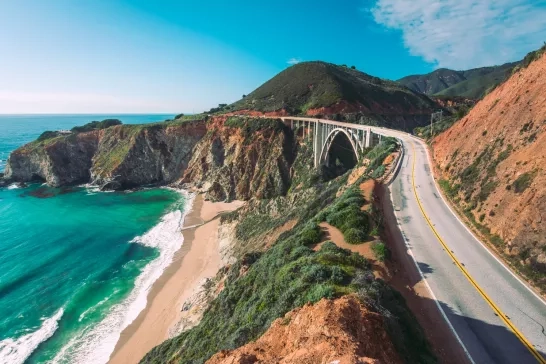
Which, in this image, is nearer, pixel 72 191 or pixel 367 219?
pixel 367 219

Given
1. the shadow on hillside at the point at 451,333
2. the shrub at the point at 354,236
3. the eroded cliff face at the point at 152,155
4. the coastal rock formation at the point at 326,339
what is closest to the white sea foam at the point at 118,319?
the coastal rock formation at the point at 326,339

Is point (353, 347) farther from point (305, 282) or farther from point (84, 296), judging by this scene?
point (84, 296)

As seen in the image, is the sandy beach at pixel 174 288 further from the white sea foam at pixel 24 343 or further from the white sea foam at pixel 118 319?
the white sea foam at pixel 24 343

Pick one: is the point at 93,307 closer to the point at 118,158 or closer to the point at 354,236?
the point at 354,236

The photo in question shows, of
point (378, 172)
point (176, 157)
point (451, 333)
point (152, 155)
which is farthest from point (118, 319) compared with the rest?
point (152, 155)

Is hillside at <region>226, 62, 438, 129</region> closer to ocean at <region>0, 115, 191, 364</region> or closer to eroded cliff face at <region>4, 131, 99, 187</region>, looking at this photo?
ocean at <region>0, 115, 191, 364</region>

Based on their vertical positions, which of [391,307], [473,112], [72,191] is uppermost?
[473,112]

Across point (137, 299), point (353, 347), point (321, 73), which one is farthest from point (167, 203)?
point (321, 73)
